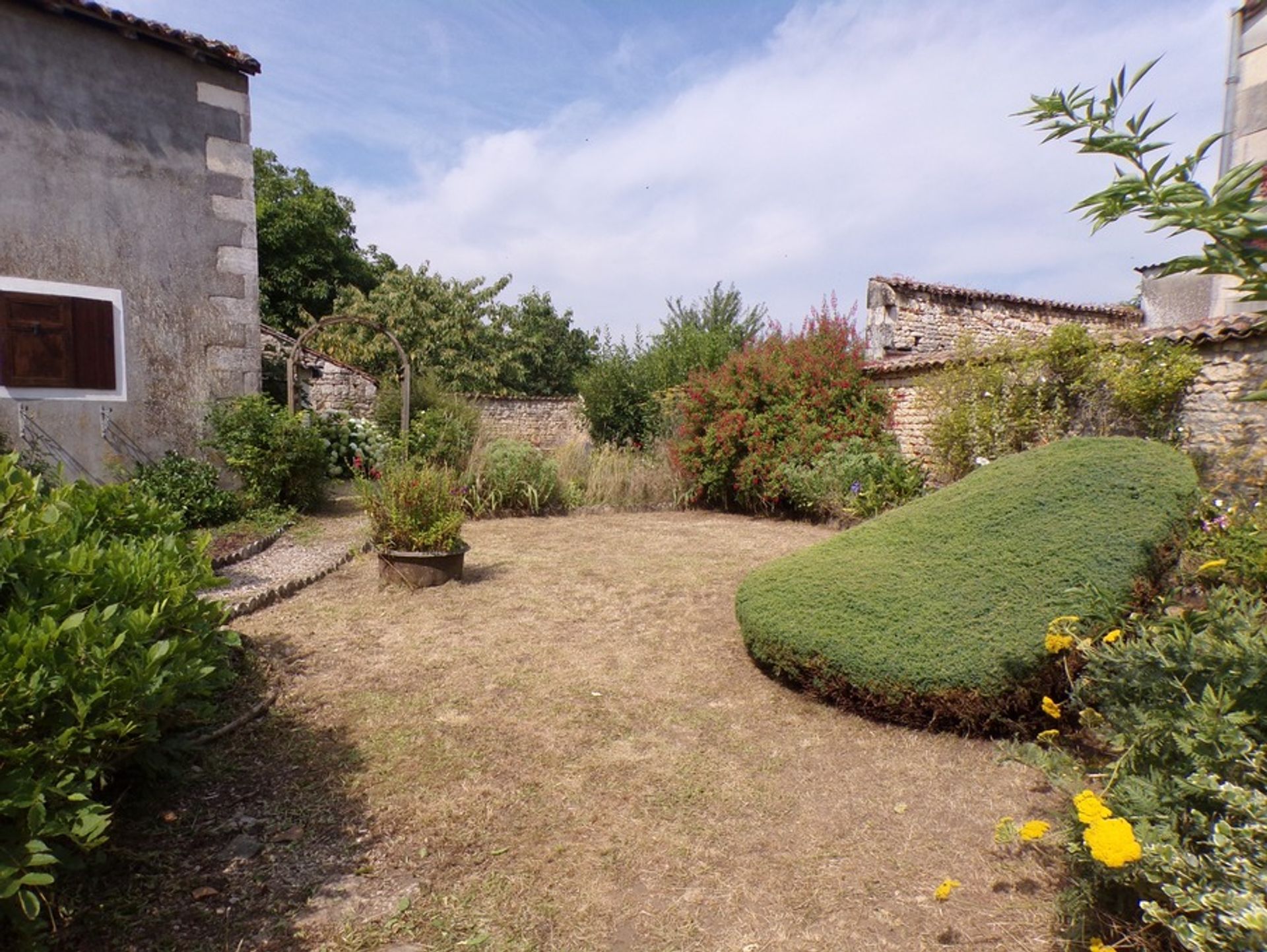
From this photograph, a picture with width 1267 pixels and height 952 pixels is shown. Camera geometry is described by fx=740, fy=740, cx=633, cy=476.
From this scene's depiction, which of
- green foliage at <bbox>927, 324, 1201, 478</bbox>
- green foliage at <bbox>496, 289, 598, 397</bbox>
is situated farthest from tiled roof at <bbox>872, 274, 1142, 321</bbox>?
green foliage at <bbox>496, 289, 598, 397</bbox>

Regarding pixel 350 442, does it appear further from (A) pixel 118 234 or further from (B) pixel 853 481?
(B) pixel 853 481

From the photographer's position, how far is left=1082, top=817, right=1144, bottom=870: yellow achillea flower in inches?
65.6

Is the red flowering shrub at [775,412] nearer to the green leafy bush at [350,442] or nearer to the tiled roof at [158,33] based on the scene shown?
the green leafy bush at [350,442]

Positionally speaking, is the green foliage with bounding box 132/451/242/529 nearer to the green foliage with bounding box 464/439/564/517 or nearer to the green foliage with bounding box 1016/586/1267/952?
the green foliage with bounding box 464/439/564/517

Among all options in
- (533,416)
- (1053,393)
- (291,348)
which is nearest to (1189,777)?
(1053,393)

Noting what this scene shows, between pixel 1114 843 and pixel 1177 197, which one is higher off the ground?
pixel 1177 197

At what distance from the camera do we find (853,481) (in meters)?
8.96

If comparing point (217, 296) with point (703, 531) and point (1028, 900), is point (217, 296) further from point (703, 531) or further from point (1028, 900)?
point (1028, 900)

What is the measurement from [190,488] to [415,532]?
302cm

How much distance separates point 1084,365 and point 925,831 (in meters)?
6.41

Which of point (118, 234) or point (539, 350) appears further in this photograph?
point (539, 350)

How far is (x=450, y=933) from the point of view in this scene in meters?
2.09

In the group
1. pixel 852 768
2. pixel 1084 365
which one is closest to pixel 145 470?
pixel 852 768

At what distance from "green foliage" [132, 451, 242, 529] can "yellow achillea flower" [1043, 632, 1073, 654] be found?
6897 mm
